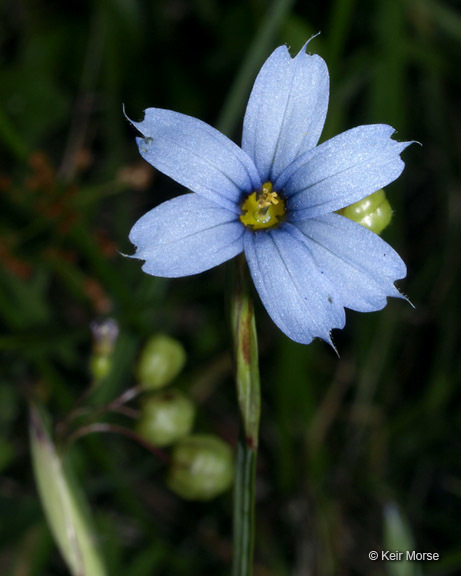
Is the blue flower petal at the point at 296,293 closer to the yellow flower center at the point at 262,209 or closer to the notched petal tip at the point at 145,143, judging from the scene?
the yellow flower center at the point at 262,209

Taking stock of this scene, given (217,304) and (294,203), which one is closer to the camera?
(294,203)

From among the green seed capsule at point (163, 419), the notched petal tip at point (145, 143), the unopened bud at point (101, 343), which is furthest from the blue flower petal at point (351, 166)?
the green seed capsule at point (163, 419)

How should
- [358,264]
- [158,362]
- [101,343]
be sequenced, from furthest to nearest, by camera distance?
[158,362], [101,343], [358,264]

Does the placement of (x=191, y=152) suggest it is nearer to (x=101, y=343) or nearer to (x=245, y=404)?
(x=245, y=404)

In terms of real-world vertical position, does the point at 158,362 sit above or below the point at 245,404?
above

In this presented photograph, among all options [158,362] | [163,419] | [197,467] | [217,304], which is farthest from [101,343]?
[217,304]

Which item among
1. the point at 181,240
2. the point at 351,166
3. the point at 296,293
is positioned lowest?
the point at 296,293

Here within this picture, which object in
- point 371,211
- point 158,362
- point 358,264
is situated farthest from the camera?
point 158,362

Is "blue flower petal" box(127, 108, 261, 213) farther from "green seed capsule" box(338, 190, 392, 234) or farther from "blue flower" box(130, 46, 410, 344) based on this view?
"green seed capsule" box(338, 190, 392, 234)
